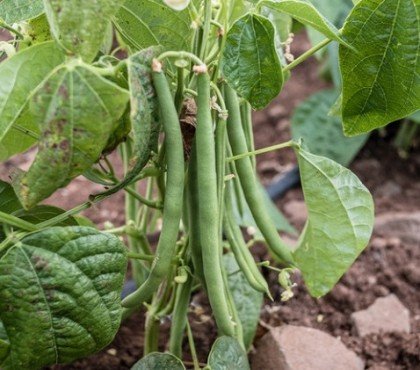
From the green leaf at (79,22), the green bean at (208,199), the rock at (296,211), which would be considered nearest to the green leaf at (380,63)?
the green bean at (208,199)

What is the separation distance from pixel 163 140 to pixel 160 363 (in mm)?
347

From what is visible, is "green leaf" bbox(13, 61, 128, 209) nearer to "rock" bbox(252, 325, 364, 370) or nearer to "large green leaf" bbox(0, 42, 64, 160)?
"large green leaf" bbox(0, 42, 64, 160)

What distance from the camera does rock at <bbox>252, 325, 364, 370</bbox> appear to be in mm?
1312

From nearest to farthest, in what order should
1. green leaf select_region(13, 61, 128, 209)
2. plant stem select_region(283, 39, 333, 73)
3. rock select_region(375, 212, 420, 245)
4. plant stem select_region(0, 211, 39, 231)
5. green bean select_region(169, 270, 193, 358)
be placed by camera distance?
green leaf select_region(13, 61, 128, 209)
plant stem select_region(0, 211, 39, 231)
plant stem select_region(283, 39, 333, 73)
green bean select_region(169, 270, 193, 358)
rock select_region(375, 212, 420, 245)

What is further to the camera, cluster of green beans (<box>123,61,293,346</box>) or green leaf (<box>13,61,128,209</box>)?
cluster of green beans (<box>123,61,293,346</box>)

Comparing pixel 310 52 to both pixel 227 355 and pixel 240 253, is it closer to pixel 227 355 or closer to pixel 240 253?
pixel 240 253

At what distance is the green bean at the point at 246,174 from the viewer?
1057mm

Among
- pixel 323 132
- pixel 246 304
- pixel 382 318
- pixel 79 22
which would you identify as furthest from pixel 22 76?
pixel 323 132

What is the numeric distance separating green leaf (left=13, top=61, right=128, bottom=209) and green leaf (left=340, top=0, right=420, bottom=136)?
356mm

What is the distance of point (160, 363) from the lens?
110cm

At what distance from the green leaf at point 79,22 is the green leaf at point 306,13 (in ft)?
0.73

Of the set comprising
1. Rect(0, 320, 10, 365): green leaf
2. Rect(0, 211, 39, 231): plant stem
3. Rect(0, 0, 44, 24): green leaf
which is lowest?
Rect(0, 320, 10, 365): green leaf

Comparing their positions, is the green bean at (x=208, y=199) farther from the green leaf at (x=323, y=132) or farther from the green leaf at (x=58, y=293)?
the green leaf at (x=323, y=132)

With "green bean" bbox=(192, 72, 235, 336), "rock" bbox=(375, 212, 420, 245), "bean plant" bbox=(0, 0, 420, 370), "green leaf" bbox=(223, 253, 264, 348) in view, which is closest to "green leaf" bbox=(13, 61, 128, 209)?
"bean plant" bbox=(0, 0, 420, 370)
